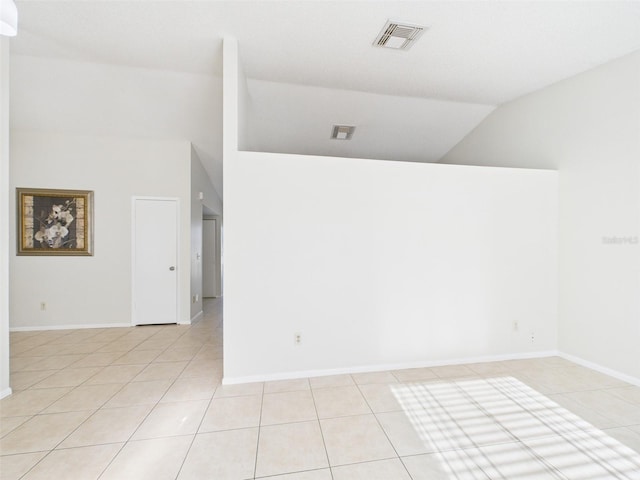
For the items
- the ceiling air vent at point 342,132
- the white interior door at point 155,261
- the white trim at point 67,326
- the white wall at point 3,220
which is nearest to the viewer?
the white wall at point 3,220

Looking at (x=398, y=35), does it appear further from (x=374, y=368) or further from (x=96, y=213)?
Result: (x=96, y=213)

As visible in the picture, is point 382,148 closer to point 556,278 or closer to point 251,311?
point 556,278

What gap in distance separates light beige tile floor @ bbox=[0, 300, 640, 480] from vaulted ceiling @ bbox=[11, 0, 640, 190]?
3.22m

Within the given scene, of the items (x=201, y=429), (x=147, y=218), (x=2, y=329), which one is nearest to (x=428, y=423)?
(x=201, y=429)

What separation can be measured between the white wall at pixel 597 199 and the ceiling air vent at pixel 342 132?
93.4 inches

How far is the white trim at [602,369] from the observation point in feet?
9.06

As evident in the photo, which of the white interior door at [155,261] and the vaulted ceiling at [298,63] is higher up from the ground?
the vaulted ceiling at [298,63]

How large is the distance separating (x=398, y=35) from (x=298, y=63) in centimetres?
108

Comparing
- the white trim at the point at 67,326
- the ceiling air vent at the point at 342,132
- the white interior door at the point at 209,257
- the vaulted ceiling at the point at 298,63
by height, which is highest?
the vaulted ceiling at the point at 298,63

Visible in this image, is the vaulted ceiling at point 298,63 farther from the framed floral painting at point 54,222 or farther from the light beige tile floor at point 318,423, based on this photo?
the light beige tile floor at point 318,423

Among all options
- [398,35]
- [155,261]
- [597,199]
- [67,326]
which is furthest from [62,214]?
[597,199]

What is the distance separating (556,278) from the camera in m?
3.46

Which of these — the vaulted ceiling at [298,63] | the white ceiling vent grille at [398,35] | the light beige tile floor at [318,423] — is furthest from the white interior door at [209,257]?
the white ceiling vent grille at [398,35]

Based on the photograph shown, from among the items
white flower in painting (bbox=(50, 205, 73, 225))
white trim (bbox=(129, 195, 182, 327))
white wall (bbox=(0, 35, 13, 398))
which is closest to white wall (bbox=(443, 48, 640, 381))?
white trim (bbox=(129, 195, 182, 327))
